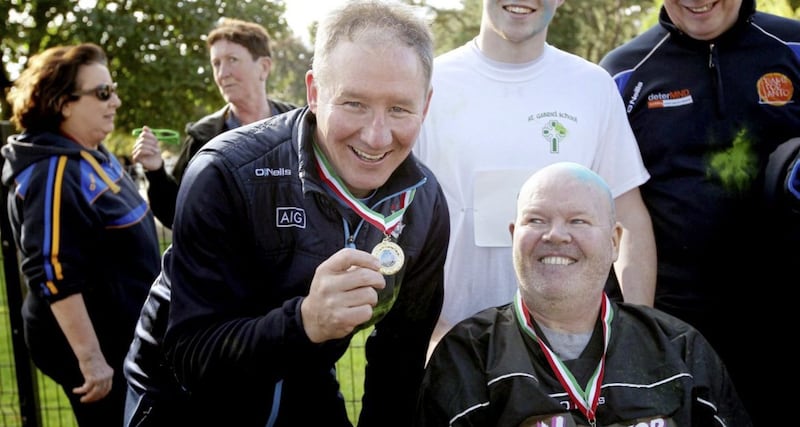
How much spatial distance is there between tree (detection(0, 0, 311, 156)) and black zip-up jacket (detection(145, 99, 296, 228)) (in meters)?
12.4

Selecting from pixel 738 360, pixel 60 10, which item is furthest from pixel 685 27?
pixel 60 10

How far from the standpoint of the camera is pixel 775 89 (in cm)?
332

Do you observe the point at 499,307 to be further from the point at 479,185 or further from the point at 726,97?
the point at 726,97

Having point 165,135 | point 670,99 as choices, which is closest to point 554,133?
point 670,99

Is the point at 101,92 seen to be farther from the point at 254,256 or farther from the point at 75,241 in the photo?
the point at 254,256

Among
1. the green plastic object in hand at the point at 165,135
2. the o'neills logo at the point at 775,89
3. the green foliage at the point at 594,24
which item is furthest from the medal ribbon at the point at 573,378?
the green foliage at the point at 594,24

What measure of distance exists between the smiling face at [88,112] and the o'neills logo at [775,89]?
10.3 ft

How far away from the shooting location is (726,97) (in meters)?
3.31

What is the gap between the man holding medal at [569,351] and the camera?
2557 millimetres

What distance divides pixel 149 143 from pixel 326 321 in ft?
9.84

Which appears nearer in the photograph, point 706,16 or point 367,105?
point 367,105

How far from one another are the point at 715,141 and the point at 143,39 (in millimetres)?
15715

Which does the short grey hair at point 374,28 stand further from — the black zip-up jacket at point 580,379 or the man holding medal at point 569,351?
the black zip-up jacket at point 580,379

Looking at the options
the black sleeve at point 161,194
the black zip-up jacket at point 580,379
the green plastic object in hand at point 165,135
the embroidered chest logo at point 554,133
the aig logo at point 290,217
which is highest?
the embroidered chest logo at point 554,133
